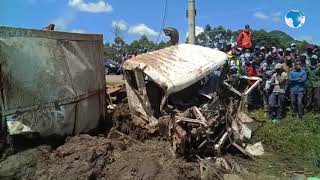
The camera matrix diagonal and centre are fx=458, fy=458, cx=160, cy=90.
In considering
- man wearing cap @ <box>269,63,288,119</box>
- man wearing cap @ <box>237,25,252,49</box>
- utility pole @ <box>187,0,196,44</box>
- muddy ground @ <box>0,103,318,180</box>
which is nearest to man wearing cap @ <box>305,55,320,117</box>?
man wearing cap @ <box>269,63,288,119</box>

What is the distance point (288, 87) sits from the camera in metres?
12.6

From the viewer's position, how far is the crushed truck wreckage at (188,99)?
8039 mm

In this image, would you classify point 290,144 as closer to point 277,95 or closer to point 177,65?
point 277,95

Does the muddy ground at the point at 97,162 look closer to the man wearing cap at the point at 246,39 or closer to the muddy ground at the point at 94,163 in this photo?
the muddy ground at the point at 94,163

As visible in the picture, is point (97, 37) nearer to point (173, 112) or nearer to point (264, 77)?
point (173, 112)

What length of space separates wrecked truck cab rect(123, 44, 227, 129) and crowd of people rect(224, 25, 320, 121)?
2.57 m

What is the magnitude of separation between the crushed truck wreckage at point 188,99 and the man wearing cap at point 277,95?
2.71 m

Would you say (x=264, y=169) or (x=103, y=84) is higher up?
(x=103, y=84)

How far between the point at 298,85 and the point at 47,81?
7.26m

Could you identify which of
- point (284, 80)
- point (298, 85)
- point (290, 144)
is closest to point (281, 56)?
point (284, 80)

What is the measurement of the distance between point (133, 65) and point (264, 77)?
5486 mm

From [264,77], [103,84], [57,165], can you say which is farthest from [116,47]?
[57,165]

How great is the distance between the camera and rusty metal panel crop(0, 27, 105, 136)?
23.2 ft

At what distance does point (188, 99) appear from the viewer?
913 cm
